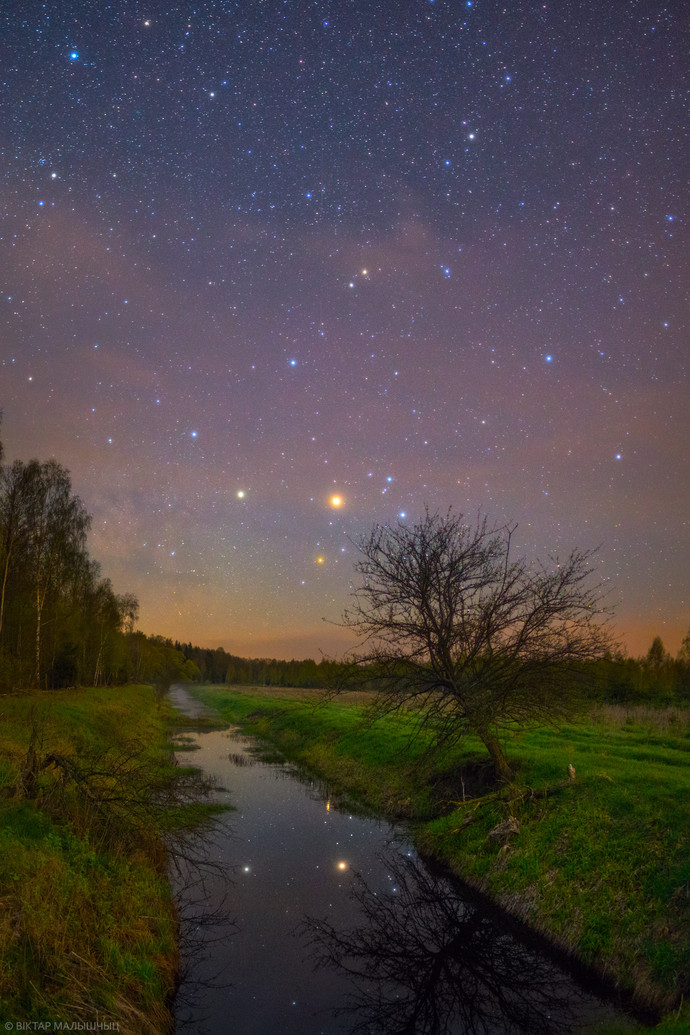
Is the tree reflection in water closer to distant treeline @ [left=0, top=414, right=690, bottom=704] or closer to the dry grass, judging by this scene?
distant treeline @ [left=0, top=414, right=690, bottom=704]

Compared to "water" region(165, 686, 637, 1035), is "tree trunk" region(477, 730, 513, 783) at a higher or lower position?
higher

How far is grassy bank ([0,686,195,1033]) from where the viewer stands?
7.95 metres

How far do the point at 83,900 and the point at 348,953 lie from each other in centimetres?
614

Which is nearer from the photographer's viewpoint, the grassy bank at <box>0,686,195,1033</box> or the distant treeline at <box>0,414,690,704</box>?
the grassy bank at <box>0,686,195,1033</box>

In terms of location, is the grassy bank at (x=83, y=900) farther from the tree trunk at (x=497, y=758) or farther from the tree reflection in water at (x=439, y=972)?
the tree trunk at (x=497, y=758)

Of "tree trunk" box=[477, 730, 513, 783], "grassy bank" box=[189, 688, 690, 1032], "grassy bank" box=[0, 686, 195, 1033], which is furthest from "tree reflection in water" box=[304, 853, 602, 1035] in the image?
"tree trunk" box=[477, 730, 513, 783]

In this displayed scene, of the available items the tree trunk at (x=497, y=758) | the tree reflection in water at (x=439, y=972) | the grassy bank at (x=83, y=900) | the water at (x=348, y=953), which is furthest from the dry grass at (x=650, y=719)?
the grassy bank at (x=83, y=900)

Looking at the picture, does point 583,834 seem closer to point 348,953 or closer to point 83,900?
point 348,953

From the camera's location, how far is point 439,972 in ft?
39.4

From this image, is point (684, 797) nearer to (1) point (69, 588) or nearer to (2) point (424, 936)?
(2) point (424, 936)

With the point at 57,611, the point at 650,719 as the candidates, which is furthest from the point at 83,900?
the point at 57,611

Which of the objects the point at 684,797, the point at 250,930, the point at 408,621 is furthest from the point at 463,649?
the point at 250,930

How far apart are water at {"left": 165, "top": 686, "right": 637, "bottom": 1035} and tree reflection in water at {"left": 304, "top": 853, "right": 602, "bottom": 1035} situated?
0.03 m

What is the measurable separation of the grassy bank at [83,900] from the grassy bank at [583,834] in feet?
14.4
